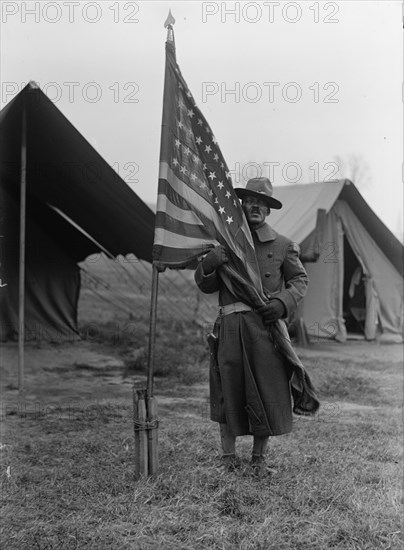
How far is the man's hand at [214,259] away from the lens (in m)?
3.27

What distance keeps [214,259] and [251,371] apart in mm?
651

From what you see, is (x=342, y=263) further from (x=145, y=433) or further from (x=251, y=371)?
(x=145, y=433)

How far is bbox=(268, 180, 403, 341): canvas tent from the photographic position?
10633 millimetres

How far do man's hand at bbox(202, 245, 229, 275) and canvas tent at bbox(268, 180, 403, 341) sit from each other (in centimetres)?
714

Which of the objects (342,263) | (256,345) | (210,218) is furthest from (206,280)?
(342,263)

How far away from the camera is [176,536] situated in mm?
2578

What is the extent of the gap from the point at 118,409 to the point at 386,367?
3993 mm

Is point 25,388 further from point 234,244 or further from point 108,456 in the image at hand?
point 234,244

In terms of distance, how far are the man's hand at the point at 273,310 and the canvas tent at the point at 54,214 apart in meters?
3.22

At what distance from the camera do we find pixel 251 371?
130 inches

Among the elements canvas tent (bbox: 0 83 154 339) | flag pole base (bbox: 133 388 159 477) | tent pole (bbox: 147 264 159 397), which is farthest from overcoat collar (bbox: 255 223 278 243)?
canvas tent (bbox: 0 83 154 339)

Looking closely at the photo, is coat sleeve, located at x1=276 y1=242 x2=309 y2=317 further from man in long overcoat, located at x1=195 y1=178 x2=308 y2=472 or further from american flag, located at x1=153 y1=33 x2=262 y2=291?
american flag, located at x1=153 y1=33 x2=262 y2=291

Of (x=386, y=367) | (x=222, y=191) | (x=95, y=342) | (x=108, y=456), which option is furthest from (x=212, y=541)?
(x=95, y=342)

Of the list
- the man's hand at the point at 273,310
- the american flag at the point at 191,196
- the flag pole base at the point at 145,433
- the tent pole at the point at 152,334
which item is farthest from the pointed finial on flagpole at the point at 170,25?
the flag pole base at the point at 145,433
